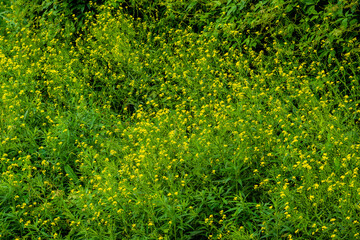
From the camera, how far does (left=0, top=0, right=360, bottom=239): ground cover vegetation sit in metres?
3.64

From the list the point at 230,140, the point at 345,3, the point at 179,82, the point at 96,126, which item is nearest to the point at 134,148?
the point at 96,126

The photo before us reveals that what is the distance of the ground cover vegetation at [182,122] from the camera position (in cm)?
364

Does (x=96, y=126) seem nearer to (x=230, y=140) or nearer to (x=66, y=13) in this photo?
(x=230, y=140)

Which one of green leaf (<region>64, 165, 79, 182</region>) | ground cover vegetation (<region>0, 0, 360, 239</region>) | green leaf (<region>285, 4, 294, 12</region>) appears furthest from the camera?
green leaf (<region>285, 4, 294, 12</region>)

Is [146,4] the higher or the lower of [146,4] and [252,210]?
the higher

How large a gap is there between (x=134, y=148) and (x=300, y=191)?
5.94ft

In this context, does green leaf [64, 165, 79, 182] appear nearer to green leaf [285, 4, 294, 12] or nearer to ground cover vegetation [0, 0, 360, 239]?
ground cover vegetation [0, 0, 360, 239]

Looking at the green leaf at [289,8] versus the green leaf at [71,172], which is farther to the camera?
the green leaf at [289,8]

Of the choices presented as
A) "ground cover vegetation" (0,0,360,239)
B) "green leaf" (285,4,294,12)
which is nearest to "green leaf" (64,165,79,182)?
"ground cover vegetation" (0,0,360,239)

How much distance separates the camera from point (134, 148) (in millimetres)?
4691

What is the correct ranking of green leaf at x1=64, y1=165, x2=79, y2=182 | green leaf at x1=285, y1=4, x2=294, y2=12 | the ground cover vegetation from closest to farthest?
the ground cover vegetation < green leaf at x1=64, y1=165, x2=79, y2=182 < green leaf at x1=285, y1=4, x2=294, y2=12

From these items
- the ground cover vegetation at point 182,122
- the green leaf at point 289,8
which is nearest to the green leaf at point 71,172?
the ground cover vegetation at point 182,122

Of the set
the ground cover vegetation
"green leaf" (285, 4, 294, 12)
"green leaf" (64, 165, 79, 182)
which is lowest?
"green leaf" (64, 165, 79, 182)

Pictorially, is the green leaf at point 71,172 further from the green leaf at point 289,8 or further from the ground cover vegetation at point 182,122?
the green leaf at point 289,8
